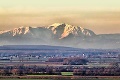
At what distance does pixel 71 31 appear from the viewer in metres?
93.5

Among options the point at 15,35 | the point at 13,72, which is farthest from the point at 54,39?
the point at 13,72

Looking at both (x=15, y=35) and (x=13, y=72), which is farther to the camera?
(x=15, y=35)

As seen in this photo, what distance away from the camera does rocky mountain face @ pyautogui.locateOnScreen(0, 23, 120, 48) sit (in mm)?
87938

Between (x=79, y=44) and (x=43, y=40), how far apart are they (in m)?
10.3

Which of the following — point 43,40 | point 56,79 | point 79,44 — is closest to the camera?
point 56,79

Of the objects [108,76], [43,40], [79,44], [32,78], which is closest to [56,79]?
[32,78]

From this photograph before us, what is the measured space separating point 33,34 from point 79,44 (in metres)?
13.5

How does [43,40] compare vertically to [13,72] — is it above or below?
above

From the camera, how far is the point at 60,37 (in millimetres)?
96375

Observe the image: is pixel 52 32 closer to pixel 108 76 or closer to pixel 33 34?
pixel 33 34

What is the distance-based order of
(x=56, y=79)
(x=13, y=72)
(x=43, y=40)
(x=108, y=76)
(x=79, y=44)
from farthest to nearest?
1. (x=43, y=40)
2. (x=79, y=44)
3. (x=13, y=72)
4. (x=108, y=76)
5. (x=56, y=79)

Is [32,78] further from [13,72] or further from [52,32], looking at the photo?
[52,32]

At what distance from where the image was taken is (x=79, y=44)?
9069cm

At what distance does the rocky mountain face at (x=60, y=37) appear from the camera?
8794 cm
